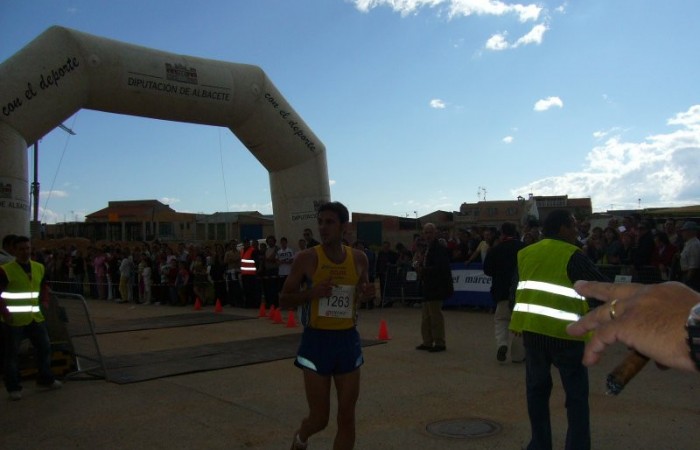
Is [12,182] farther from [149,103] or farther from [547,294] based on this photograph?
[547,294]

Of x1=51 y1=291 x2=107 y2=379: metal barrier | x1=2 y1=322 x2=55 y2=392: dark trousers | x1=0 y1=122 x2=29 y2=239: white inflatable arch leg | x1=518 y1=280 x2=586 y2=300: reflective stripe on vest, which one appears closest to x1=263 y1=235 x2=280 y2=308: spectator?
x1=0 y1=122 x2=29 y2=239: white inflatable arch leg

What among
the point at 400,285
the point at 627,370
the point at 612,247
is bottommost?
the point at 400,285

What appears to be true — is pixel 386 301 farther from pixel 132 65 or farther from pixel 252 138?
pixel 132 65

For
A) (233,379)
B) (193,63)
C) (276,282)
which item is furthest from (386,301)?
(233,379)

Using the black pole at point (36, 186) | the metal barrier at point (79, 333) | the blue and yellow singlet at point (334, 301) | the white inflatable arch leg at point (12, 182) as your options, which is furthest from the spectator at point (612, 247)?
the black pole at point (36, 186)

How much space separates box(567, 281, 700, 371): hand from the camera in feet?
5.01

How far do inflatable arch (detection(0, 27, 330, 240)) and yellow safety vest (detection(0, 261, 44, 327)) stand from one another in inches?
127

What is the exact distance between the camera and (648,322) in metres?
1.59

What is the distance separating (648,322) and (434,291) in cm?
759

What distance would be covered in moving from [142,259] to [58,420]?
14262 mm

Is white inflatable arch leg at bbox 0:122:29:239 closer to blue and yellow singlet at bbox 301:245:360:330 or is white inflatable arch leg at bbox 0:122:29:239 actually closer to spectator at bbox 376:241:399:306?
blue and yellow singlet at bbox 301:245:360:330

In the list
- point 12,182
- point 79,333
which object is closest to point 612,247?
point 79,333

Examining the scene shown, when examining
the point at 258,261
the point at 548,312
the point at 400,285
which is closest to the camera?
the point at 548,312

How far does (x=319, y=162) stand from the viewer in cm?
1475
